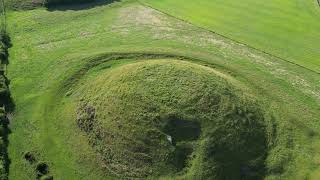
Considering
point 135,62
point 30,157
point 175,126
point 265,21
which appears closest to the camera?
point 175,126

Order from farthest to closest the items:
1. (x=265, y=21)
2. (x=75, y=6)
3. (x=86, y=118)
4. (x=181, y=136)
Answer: (x=75, y=6) < (x=265, y=21) < (x=86, y=118) < (x=181, y=136)

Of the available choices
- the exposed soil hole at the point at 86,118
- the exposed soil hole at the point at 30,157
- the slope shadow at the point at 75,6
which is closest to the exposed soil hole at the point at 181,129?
the exposed soil hole at the point at 86,118

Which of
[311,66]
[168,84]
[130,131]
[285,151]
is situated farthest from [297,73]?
[130,131]

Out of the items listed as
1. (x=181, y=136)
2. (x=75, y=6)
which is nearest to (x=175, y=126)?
(x=181, y=136)

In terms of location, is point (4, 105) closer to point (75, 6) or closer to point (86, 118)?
point (86, 118)

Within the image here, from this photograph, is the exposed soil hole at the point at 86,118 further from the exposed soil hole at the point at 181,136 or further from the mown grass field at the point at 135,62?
the exposed soil hole at the point at 181,136

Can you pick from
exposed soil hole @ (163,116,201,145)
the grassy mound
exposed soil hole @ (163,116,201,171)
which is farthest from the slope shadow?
exposed soil hole @ (163,116,201,171)
